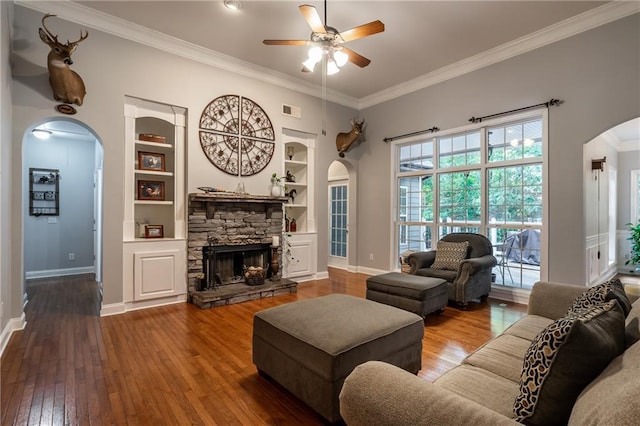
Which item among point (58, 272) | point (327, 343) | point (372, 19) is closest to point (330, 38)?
point (372, 19)

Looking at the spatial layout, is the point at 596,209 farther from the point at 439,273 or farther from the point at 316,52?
the point at 316,52

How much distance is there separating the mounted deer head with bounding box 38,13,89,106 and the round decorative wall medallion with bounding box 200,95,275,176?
4.86 feet

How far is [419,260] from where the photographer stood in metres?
4.57

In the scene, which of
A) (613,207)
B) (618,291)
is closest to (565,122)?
(618,291)

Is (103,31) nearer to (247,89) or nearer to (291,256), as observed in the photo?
(247,89)

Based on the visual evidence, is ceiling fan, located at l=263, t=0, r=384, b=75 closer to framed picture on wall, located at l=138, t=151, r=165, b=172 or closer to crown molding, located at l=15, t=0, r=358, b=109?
crown molding, located at l=15, t=0, r=358, b=109

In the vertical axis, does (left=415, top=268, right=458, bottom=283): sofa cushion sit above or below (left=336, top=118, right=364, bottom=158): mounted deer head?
below

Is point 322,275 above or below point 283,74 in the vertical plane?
below

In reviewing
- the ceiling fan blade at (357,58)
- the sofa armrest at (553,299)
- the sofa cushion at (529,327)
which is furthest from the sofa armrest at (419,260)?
the ceiling fan blade at (357,58)

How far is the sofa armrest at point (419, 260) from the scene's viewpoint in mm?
4570

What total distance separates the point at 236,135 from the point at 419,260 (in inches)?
134

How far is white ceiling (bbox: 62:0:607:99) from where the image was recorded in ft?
11.9

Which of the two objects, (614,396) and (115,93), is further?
(115,93)

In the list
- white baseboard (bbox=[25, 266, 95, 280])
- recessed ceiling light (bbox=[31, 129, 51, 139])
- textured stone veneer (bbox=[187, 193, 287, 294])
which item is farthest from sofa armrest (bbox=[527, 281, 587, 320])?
recessed ceiling light (bbox=[31, 129, 51, 139])
